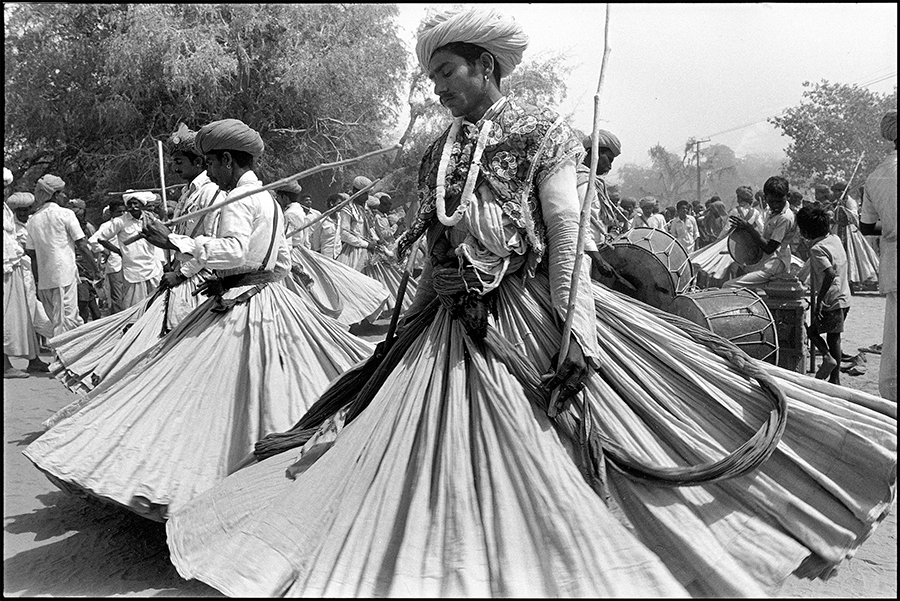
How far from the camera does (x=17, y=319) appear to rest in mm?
8477

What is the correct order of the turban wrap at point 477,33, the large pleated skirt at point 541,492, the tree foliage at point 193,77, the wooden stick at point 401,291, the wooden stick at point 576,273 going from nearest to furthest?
1. the large pleated skirt at point 541,492
2. the wooden stick at point 576,273
3. the turban wrap at point 477,33
4. the wooden stick at point 401,291
5. the tree foliage at point 193,77

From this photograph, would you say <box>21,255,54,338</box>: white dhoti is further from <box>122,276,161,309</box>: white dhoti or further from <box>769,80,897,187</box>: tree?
<box>769,80,897,187</box>: tree

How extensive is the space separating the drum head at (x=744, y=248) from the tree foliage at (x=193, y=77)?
11141mm

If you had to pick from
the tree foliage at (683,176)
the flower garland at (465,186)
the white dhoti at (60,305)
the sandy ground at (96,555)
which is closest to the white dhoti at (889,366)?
the sandy ground at (96,555)

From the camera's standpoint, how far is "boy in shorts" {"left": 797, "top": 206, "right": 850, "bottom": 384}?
661 cm

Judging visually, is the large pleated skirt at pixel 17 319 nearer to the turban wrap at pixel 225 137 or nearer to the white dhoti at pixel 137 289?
the white dhoti at pixel 137 289

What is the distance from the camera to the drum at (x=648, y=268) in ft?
Result: 15.4

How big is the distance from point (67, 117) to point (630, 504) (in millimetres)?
18451

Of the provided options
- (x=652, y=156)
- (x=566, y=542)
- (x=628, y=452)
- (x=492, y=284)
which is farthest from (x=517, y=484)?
(x=652, y=156)

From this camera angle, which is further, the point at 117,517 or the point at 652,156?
the point at 652,156

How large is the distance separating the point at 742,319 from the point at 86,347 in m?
4.28

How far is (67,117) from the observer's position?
59.3ft

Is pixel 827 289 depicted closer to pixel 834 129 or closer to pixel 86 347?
pixel 86 347

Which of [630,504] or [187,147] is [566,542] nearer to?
[630,504]
